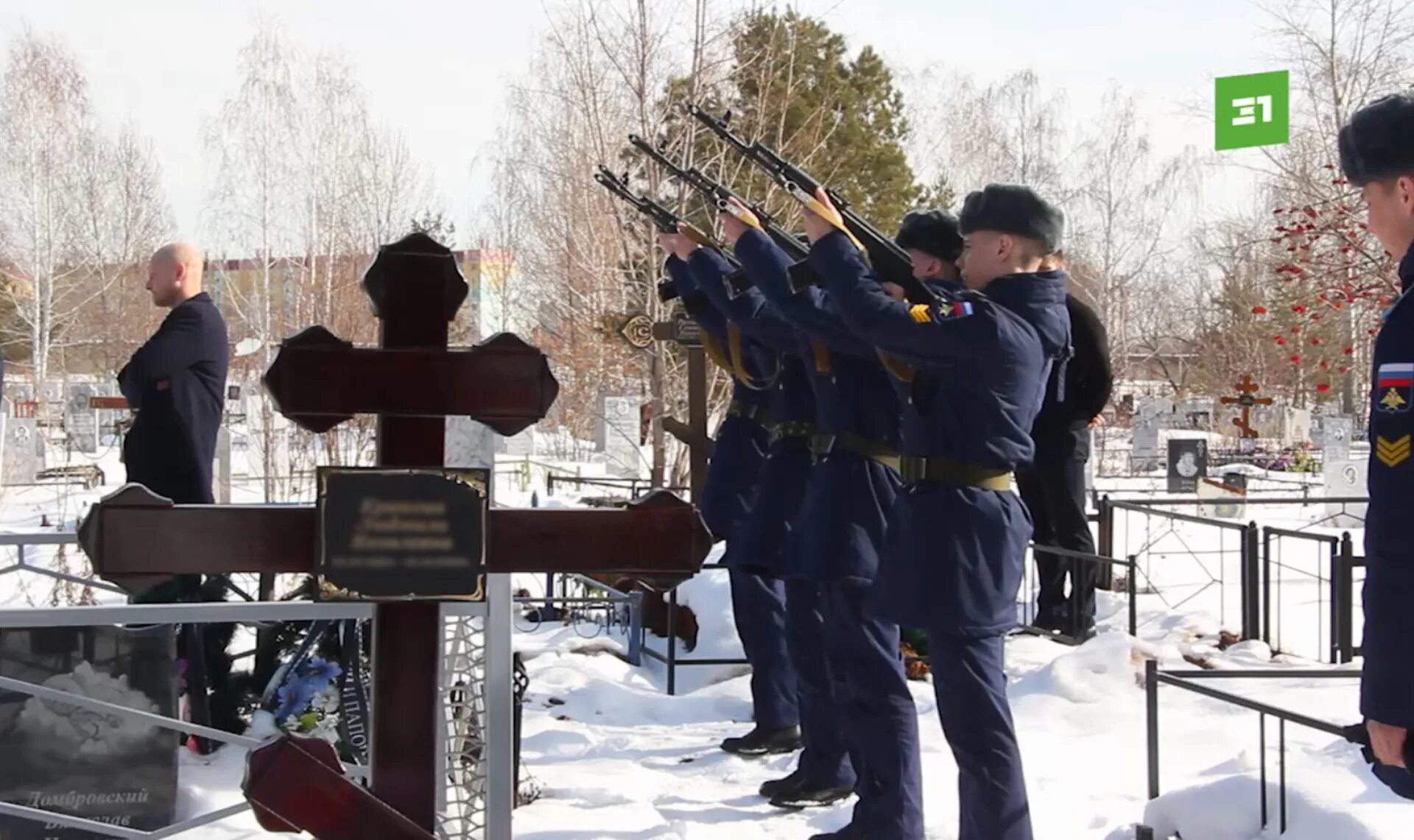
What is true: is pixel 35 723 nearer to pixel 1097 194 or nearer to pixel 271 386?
pixel 271 386

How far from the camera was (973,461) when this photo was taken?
340 cm

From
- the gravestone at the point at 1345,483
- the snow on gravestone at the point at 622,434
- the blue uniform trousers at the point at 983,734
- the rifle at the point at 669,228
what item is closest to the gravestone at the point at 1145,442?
the gravestone at the point at 1345,483

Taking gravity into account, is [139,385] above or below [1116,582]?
above

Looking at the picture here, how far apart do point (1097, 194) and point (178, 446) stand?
105 feet

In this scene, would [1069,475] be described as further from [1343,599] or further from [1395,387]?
[1395,387]

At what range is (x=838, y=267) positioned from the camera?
136 inches

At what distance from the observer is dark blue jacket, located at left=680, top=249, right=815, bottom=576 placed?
468 centimetres

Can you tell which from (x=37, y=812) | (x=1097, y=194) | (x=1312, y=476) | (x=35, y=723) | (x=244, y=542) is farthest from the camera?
(x=1097, y=194)

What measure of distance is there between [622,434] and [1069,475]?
9154 millimetres

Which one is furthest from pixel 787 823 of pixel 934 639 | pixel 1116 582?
pixel 1116 582

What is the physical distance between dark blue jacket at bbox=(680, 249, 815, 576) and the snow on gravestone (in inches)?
384

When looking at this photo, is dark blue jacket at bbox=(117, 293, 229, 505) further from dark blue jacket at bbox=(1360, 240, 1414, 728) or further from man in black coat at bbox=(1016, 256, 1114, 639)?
dark blue jacket at bbox=(1360, 240, 1414, 728)

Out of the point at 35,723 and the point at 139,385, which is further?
the point at 139,385

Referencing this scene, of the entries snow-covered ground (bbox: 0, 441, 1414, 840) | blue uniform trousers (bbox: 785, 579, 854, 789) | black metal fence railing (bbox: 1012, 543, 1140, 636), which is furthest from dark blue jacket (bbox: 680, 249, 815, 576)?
black metal fence railing (bbox: 1012, 543, 1140, 636)
